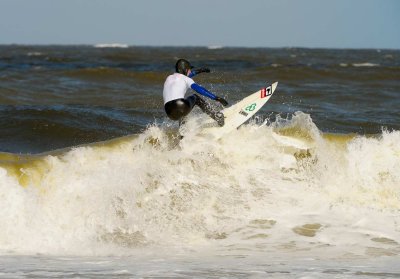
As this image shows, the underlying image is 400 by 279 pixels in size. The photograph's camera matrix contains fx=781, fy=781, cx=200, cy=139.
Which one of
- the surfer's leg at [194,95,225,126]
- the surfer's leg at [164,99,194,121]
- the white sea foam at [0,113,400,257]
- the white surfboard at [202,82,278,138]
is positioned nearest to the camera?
the white sea foam at [0,113,400,257]

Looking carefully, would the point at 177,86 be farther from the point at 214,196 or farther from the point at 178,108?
the point at 214,196

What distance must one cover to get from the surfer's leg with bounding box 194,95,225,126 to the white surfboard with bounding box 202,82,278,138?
0.14 meters

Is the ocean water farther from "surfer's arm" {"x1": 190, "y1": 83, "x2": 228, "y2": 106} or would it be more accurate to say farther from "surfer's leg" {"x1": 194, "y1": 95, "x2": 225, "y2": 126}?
"surfer's arm" {"x1": 190, "y1": 83, "x2": 228, "y2": 106}

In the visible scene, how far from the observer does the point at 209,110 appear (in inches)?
461

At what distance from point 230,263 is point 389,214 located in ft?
12.3

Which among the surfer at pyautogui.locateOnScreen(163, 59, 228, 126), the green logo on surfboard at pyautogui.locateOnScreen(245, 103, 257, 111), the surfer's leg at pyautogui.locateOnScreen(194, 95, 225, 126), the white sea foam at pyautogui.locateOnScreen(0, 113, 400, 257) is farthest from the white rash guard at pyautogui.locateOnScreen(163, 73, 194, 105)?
the green logo on surfboard at pyautogui.locateOnScreen(245, 103, 257, 111)

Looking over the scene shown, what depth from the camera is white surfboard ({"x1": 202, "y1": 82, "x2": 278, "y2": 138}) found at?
39.5 ft

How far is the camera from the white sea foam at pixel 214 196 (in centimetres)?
949

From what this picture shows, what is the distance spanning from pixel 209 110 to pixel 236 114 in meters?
0.84

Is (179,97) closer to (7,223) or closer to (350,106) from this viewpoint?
(7,223)

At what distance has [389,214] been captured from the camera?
36.2 feet

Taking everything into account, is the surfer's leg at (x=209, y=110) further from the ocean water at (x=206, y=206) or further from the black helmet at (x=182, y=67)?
the black helmet at (x=182, y=67)

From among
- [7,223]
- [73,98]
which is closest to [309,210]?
[7,223]

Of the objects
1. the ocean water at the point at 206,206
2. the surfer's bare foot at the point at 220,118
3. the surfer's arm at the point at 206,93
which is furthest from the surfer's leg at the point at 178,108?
the surfer's bare foot at the point at 220,118
